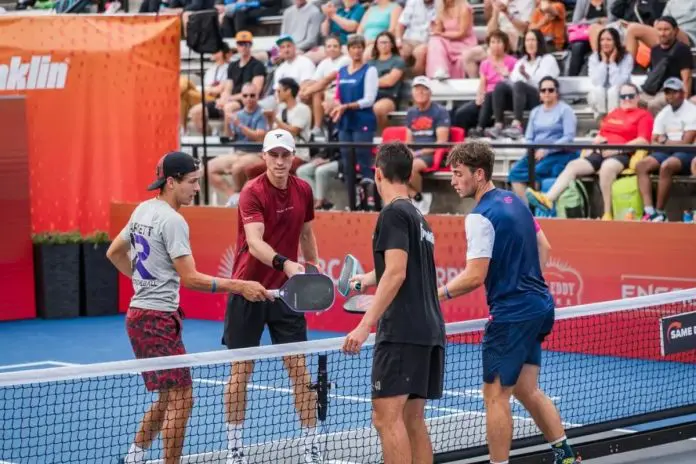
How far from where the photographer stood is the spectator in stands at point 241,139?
17.5 metres

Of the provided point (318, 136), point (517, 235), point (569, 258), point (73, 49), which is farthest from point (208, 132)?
point (517, 235)

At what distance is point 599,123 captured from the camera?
16.8m

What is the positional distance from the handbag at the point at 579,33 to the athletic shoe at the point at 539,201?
3919 millimetres

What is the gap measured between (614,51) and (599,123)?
1009 millimetres

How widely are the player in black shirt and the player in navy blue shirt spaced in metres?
0.54

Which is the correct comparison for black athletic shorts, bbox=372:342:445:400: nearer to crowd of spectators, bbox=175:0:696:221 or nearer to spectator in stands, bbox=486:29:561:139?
crowd of spectators, bbox=175:0:696:221

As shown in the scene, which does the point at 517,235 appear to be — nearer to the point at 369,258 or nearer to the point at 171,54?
the point at 369,258

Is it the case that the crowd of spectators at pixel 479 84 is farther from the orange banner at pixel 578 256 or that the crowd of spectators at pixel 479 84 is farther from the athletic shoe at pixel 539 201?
the orange banner at pixel 578 256

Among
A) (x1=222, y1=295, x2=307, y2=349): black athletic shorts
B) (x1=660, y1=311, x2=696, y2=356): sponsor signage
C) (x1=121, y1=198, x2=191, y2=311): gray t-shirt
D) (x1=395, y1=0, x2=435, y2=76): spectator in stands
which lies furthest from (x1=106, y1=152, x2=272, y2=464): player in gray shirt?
(x1=395, y1=0, x2=435, y2=76): spectator in stands

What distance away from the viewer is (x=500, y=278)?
7.58 m

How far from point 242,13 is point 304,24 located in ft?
5.95

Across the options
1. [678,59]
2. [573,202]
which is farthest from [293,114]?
[678,59]

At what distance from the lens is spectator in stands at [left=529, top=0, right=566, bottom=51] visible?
1802cm

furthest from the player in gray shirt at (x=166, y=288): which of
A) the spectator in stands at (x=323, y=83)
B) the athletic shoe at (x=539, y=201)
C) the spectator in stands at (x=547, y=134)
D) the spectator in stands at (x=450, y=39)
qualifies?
the spectator in stands at (x=323, y=83)
